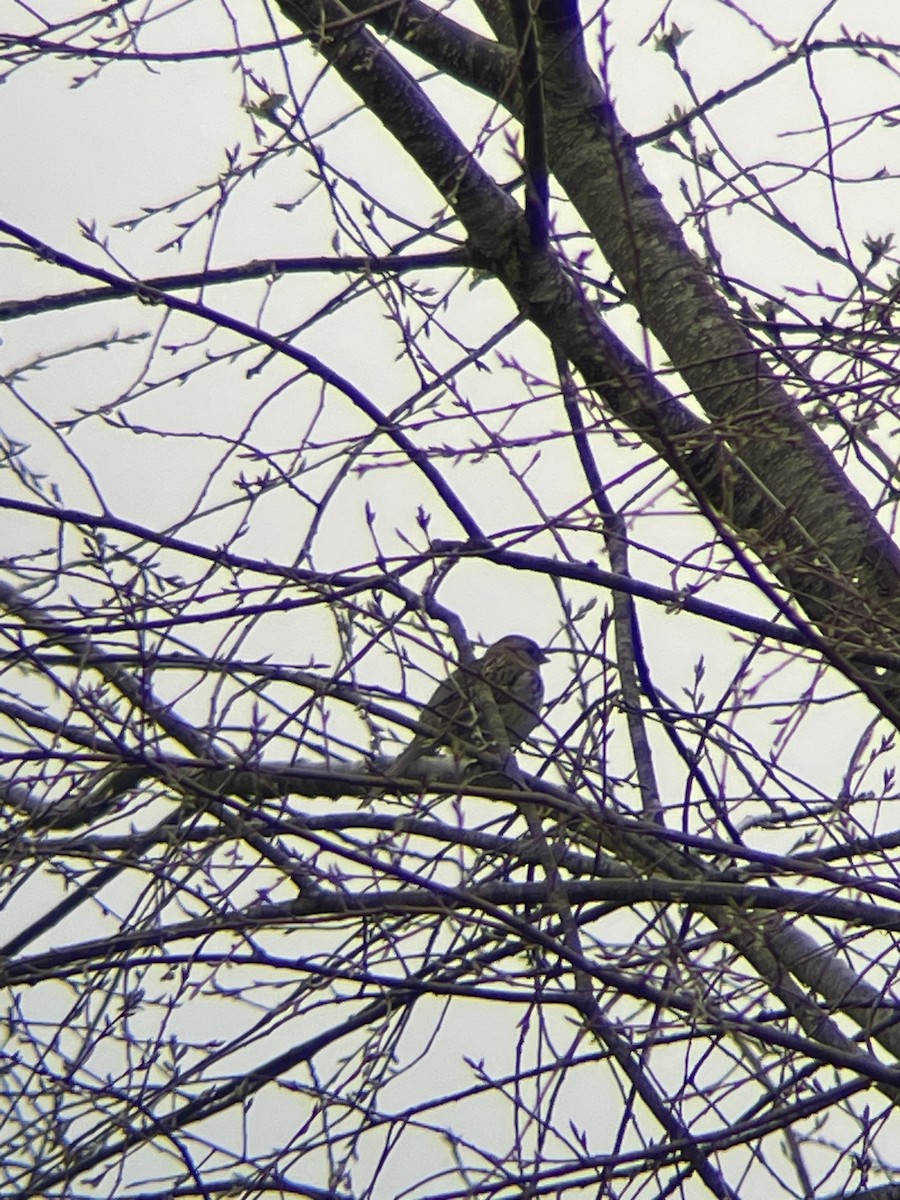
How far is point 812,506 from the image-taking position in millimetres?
3711

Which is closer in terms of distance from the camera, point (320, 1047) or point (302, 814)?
point (302, 814)

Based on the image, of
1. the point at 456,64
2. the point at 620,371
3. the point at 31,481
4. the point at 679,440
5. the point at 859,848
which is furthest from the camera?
the point at 456,64

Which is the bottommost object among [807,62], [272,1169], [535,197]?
[272,1169]

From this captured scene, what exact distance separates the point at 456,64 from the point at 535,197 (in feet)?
2.75

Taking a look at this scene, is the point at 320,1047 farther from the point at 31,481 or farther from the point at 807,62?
the point at 807,62

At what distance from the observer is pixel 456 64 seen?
429 centimetres

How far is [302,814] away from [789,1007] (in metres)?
1.12

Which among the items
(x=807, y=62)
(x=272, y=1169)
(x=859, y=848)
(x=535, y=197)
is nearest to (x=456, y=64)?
(x=535, y=197)

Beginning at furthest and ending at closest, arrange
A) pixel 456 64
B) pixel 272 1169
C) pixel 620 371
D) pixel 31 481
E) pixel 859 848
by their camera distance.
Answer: pixel 456 64
pixel 31 481
pixel 859 848
pixel 272 1169
pixel 620 371

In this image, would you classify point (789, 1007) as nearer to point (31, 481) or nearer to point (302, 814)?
point (302, 814)

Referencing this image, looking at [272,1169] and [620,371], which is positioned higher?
[620,371]

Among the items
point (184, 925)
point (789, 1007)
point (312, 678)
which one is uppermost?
point (312, 678)

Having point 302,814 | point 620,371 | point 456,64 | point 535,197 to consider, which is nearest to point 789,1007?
point 302,814

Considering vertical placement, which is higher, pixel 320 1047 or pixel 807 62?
pixel 807 62
